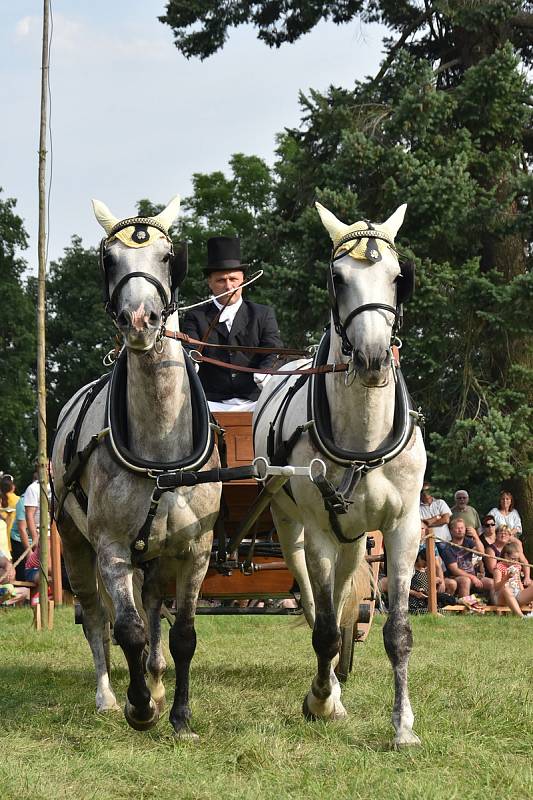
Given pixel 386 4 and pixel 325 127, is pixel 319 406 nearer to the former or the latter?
pixel 325 127

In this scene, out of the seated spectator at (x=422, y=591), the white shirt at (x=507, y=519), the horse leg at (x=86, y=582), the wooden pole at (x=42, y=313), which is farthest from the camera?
the white shirt at (x=507, y=519)

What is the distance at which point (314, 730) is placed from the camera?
5449 mm

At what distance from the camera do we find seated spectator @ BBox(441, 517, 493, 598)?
1403 cm

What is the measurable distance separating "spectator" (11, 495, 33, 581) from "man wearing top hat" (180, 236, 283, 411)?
23.0ft

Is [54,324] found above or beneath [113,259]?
above

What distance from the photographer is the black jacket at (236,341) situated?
7578 millimetres

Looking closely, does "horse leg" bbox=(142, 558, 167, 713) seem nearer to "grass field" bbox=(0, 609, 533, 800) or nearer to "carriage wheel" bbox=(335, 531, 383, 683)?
"grass field" bbox=(0, 609, 533, 800)

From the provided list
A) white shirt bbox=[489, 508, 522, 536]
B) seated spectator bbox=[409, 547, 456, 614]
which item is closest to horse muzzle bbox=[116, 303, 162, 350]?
seated spectator bbox=[409, 547, 456, 614]

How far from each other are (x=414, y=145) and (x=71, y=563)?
12.6 m

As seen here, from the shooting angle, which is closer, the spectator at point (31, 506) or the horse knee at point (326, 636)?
the horse knee at point (326, 636)

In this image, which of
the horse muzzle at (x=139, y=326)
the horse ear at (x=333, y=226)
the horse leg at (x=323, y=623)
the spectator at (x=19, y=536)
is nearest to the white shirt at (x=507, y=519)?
the spectator at (x=19, y=536)

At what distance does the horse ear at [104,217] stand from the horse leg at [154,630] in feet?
5.99

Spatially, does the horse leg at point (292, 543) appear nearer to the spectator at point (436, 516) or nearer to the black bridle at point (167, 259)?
the black bridle at point (167, 259)

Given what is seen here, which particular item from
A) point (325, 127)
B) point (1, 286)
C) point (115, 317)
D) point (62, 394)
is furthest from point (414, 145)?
point (62, 394)
